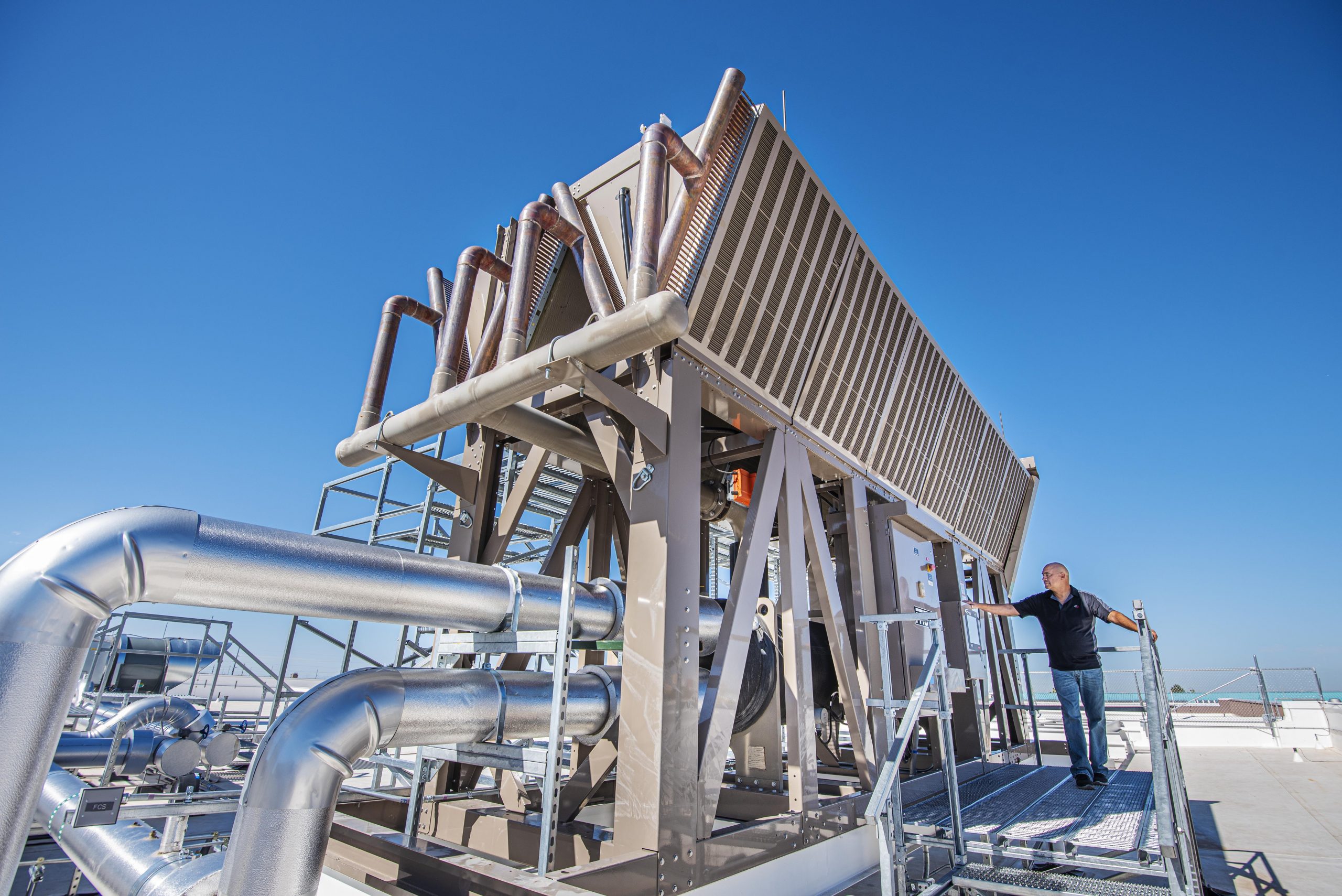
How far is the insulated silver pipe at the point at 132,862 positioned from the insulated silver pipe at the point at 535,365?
114 inches

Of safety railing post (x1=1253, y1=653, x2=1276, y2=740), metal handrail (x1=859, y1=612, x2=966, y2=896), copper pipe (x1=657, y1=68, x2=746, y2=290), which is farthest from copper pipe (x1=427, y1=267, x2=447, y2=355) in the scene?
safety railing post (x1=1253, y1=653, x2=1276, y2=740)

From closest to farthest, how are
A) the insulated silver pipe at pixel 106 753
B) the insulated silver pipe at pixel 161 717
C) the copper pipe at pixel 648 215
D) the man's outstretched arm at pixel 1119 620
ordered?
the copper pipe at pixel 648 215 < the man's outstretched arm at pixel 1119 620 < the insulated silver pipe at pixel 106 753 < the insulated silver pipe at pixel 161 717

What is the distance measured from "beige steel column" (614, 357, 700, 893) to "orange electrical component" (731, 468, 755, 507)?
7.08 feet

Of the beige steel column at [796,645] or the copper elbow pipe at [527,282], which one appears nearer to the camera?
the copper elbow pipe at [527,282]

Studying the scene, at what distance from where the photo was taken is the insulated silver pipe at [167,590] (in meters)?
2.33

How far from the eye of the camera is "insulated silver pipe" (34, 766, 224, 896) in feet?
10.4

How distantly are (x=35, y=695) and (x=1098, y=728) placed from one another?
7390 millimetres

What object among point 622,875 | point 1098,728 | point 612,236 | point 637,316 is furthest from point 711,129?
point 1098,728

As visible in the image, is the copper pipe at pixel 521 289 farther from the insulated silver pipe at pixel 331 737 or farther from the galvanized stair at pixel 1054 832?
the galvanized stair at pixel 1054 832

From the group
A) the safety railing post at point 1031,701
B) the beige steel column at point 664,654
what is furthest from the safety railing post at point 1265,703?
the beige steel column at point 664,654

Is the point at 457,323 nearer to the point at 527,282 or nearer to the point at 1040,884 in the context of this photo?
the point at 527,282

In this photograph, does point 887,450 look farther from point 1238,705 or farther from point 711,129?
point 1238,705

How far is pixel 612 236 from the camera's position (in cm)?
546

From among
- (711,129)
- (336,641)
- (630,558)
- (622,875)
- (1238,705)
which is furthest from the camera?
(1238,705)
